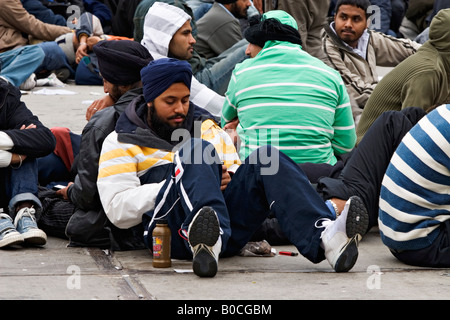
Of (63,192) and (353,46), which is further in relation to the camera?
(353,46)

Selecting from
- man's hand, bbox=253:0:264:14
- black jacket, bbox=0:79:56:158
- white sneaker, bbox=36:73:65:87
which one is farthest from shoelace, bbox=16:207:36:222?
man's hand, bbox=253:0:264:14

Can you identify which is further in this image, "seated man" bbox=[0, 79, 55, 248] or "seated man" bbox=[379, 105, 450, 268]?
"seated man" bbox=[0, 79, 55, 248]

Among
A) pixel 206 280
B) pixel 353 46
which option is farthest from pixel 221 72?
pixel 206 280

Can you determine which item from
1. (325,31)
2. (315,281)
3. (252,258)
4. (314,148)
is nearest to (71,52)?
(325,31)

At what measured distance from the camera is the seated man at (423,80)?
6.21m

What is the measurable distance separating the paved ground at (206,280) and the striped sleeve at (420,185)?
0.22 m

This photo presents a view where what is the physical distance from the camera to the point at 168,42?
6.94 metres

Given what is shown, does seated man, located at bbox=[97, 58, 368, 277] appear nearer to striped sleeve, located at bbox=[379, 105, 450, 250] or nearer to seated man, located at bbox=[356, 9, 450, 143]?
striped sleeve, located at bbox=[379, 105, 450, 250]

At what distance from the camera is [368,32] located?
27.9ft

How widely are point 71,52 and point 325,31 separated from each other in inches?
130

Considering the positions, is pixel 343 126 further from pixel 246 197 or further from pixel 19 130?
pixel 19 130

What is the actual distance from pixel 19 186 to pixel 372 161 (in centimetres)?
226

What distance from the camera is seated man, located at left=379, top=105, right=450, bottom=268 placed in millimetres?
4531

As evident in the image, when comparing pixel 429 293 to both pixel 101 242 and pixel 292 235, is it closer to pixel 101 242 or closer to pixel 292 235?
pixel 292 235
